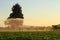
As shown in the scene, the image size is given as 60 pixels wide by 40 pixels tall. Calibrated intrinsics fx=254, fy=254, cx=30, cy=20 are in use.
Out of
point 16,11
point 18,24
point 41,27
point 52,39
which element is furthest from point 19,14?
point 52,39

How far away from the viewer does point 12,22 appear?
37.5 meters

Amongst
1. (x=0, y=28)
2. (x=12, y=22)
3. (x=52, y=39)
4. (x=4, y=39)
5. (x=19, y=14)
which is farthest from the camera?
(x=19, y=14)

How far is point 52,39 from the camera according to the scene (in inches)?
792

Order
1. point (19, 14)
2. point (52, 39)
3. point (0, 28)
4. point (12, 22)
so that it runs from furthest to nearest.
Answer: point (19, 14)
point (12, 22)
point (0, 28)
point (52, 39)

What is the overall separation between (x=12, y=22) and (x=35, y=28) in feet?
15.3

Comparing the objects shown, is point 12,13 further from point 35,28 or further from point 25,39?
point 25,39

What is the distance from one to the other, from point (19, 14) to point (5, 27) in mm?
17636

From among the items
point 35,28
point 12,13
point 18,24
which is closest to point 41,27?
point 35,28

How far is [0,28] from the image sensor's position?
3322 cm

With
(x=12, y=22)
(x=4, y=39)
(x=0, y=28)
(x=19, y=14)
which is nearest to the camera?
(x=4, y=39)

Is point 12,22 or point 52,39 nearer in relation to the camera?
point 52,39

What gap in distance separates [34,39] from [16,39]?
1.39m

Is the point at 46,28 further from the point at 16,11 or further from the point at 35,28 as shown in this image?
the point at 16,11

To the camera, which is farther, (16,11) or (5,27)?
(16,11)
